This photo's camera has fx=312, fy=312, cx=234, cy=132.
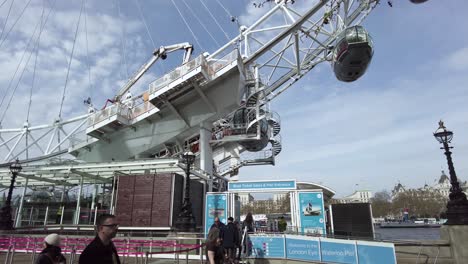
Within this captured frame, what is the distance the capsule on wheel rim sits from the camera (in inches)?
767

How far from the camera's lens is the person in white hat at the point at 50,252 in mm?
3630

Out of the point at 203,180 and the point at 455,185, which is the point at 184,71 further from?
the point at 455,185

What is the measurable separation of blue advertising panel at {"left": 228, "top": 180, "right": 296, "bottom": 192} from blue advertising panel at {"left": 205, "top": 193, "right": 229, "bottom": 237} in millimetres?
643

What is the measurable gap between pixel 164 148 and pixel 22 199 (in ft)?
38.9

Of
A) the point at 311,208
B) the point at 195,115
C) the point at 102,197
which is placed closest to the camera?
→ the point at 311,208

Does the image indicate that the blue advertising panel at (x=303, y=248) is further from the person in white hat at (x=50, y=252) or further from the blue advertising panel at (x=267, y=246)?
the person in white hat at (x=50, y=252)

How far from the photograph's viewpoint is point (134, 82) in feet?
102

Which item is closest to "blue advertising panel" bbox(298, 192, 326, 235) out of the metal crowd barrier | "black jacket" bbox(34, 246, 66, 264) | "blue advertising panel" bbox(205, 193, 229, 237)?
"blue advertising panel" bbox(205, 193, 229, 237)

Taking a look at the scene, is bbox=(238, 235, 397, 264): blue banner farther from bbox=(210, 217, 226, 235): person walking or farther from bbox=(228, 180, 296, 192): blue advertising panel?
bbox=(228, 180, 296, 192): blue advertising panel

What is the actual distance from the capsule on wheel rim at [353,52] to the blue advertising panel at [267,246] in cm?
1380

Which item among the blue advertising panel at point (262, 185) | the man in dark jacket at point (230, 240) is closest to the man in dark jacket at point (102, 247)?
the man in dark jacket at point (230, 240)

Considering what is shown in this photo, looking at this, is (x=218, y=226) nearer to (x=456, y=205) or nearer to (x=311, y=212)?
(x=311, y=212)

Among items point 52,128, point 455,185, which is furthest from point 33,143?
point 455,185

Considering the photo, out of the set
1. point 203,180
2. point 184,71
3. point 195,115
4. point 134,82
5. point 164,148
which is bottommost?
point 203,180
